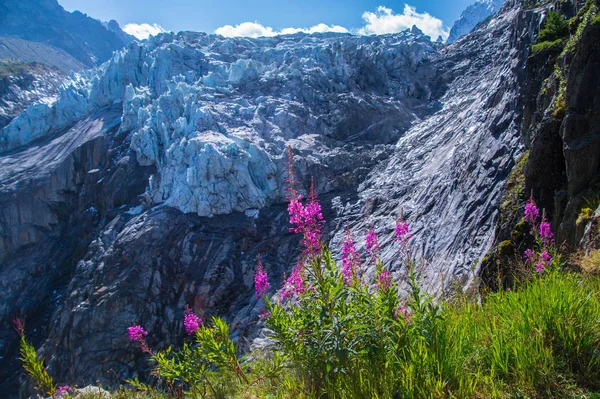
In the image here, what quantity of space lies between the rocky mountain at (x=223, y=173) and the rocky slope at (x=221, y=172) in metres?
0.16

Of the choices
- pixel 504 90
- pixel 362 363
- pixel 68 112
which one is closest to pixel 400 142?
pixel 504 90

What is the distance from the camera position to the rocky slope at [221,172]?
866 inches

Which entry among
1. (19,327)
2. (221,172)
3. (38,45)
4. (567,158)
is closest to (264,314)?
(19,327)

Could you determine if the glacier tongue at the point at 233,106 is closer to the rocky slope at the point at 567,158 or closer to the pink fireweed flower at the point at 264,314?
the rocky slope at the point at 567,158

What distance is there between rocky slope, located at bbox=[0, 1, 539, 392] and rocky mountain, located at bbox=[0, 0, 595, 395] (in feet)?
0.53

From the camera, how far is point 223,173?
104 feet

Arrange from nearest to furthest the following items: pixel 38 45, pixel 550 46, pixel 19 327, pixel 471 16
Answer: pixel 19 327 → pixel 550 46 → pixel 471 16 → pixel 38 45

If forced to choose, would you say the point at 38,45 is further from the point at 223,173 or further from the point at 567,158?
the point at 567,158

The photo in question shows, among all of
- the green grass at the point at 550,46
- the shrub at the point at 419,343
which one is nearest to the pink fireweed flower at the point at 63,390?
the shrub at the point at 419,343

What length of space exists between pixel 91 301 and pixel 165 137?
1700 centimetres

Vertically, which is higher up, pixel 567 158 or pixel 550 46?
pixel 550 46

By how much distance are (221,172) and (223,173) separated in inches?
7.3

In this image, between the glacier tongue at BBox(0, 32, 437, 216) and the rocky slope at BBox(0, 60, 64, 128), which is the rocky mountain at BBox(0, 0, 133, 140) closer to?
the rocky slope at BBox(0, 60, 64, 128)

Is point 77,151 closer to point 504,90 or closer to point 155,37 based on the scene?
point 155,37
